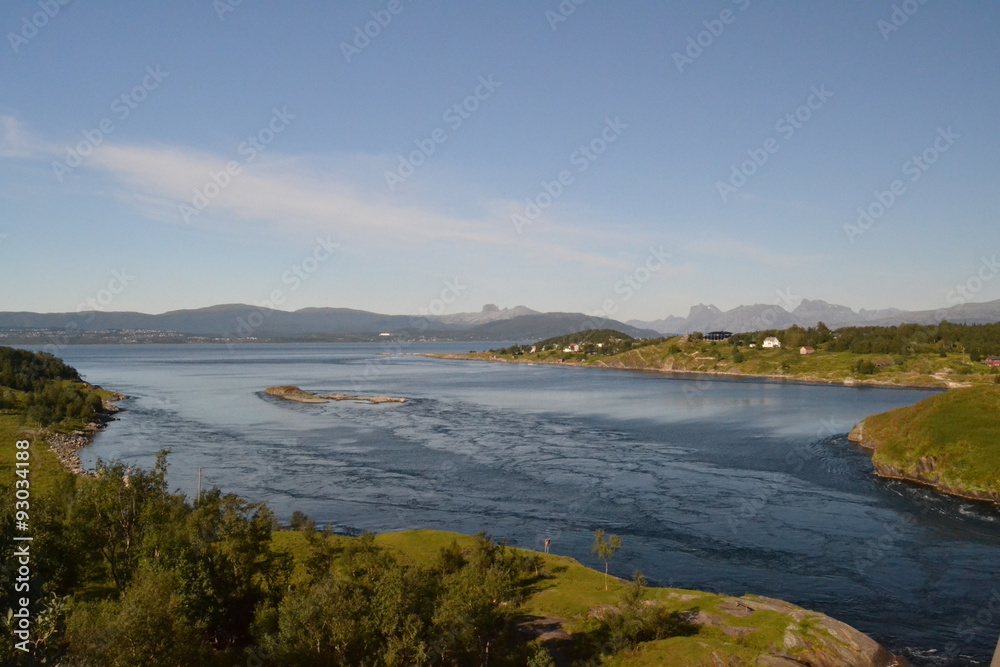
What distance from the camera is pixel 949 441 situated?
6619 centimetres

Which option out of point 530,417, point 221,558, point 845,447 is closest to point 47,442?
point 221,558

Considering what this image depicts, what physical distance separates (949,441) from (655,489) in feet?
106

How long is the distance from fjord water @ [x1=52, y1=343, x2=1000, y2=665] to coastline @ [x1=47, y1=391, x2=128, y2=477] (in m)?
2.20

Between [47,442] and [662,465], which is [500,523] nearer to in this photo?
[662,465]

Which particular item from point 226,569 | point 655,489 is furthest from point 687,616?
point 655,489

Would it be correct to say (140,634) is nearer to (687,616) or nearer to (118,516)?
(118,516)

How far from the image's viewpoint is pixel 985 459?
61.3 meters

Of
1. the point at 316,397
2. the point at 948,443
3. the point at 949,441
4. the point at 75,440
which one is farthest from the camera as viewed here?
the point at 316,397

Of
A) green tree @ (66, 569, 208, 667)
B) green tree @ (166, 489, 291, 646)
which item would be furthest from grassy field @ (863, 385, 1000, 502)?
green tree @ (66, 569, 208, 667)

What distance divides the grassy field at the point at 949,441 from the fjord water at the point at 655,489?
143 inches

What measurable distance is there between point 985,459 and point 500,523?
1888 inches

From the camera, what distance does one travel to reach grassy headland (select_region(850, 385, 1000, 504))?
197ft

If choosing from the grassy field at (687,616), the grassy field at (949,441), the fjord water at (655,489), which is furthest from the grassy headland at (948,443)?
the grassy field at (687,616)

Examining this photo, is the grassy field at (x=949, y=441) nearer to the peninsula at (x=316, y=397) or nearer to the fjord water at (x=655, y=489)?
the fjord water at (x=655, y=489)
